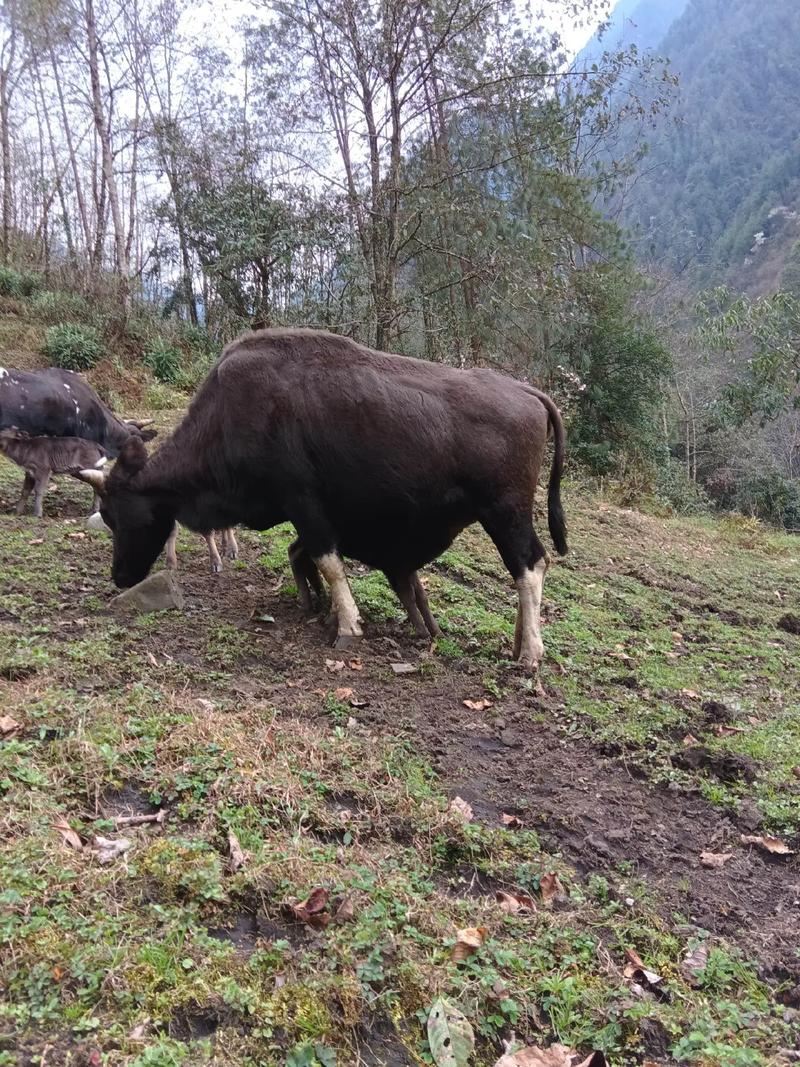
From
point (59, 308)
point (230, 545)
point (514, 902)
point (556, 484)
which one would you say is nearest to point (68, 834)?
point (514, 902)

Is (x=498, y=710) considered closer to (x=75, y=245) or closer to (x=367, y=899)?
(x=367, y=899)

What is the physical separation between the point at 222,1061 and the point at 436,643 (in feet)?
13.7

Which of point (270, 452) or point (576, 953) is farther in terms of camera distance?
point (270, 452)

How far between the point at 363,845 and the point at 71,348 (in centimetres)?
1592

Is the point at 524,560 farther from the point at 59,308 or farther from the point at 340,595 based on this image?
the point at 59,308

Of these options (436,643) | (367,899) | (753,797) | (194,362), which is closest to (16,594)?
(436,643)

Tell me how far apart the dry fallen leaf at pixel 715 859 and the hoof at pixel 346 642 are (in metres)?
2.76

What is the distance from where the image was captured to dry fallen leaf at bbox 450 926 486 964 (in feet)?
8.45

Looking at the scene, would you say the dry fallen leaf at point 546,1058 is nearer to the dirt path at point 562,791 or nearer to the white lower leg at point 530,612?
the dirt path at point 562,791

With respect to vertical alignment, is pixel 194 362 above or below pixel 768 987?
above

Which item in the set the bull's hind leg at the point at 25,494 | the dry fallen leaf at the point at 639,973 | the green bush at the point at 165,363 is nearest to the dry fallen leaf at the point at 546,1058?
the dry fallen leaf at the point at 639,973

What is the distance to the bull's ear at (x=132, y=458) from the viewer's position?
21.0ft

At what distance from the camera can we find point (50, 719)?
3582mm

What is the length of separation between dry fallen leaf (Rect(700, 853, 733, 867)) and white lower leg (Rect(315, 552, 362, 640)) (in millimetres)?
2837
